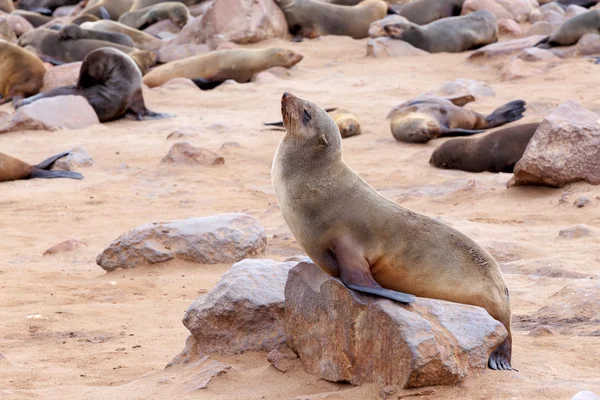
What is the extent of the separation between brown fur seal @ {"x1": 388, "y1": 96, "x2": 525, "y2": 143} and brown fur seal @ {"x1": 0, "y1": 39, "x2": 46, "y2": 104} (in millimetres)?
5480

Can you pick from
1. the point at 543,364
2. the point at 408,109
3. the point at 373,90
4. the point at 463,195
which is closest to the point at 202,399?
the point at 543,364

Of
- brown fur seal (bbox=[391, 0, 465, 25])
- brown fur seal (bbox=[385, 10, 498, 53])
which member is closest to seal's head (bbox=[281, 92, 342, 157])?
brown fur seal (bbox=[385, 10, 498, 53])

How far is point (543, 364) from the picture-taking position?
10.9 feet

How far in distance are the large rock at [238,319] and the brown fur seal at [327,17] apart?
13729mm

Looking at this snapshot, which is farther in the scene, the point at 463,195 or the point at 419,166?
the point at 419,166

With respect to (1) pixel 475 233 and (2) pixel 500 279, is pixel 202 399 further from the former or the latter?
(1) pixel 475 233

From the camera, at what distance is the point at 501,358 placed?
10.5 feet

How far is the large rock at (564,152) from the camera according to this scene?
22.3 feet

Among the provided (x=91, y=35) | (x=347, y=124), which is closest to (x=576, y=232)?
(x=347, y=124)

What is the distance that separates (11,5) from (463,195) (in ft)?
63.4

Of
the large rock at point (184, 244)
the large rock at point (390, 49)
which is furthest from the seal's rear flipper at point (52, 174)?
the large rock at point (390, 49)

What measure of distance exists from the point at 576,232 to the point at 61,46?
12715mm

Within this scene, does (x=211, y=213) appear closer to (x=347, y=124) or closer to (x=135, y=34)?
(x=347, y=124)

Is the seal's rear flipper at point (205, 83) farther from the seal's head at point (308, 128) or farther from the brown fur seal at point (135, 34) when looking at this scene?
the seal's head at point (308, 128)
